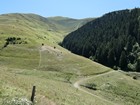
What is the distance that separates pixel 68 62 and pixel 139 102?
44.4m

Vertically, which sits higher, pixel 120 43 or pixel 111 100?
pixel 120 43

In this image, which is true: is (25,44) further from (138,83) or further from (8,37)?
(138,83)

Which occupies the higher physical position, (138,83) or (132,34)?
(132,34)

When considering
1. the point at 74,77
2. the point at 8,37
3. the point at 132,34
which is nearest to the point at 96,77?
the point at 74,77

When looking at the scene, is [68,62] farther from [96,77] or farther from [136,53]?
[136,53]

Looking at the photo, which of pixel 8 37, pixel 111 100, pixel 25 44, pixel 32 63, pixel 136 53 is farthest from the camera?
pixel 136 53

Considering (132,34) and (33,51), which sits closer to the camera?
(33,51)

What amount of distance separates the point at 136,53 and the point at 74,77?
8405 centimetres

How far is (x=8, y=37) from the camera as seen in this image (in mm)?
142750

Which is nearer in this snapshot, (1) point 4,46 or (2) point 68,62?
(2) point 68,62

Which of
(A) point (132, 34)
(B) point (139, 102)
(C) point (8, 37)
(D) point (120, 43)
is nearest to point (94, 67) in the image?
(B) point (139, 102)

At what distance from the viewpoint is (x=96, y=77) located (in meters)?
89.3

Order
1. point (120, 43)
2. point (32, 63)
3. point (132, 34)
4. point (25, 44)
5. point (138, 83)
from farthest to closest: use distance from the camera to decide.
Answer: point (132, 34) < point (120, 43) < point (25, 44) < point (32, 63) < point (138, 83)

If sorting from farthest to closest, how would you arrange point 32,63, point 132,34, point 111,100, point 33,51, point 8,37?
point 132,34 → point 8,37 → point 33,51 → point 32,63 → point 111,100
